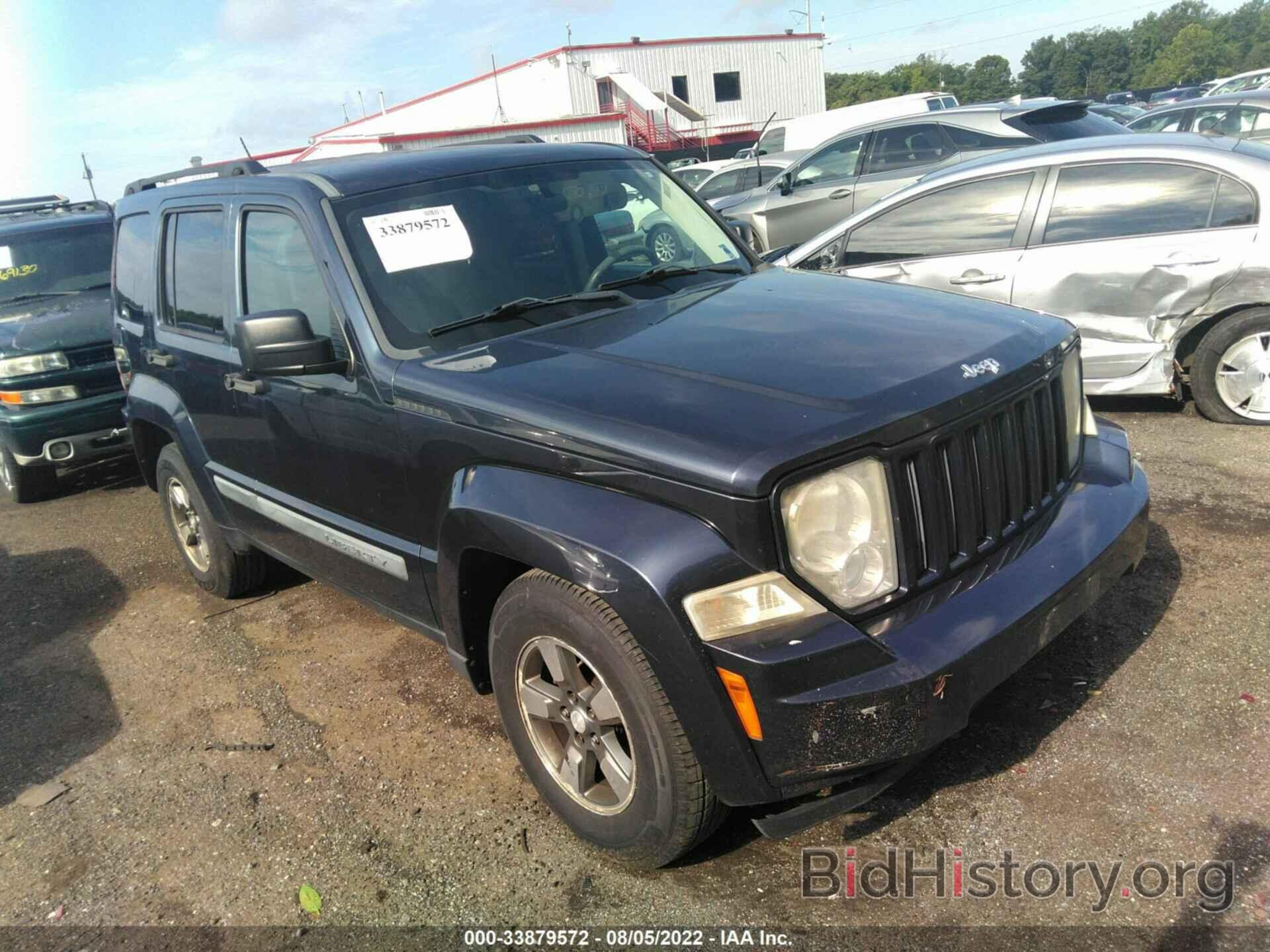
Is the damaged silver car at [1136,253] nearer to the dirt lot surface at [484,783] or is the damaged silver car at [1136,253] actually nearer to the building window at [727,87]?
the dirt lot surface at [484,783]

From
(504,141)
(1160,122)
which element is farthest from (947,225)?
(1160,122)

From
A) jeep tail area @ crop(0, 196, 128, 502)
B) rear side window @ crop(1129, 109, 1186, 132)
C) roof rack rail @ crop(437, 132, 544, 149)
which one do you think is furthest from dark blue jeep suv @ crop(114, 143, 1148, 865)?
rear side window @ crop(1129, 109, 1186, 132)

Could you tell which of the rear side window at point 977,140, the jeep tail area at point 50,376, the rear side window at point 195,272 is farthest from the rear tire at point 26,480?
the rear side window at point 977,140

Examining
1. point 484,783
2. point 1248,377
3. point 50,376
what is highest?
point 50,376

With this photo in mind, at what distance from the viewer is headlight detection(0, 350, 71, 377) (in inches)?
267

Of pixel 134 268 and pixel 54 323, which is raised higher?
pixel 134 268

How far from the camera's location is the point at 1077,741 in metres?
3.02

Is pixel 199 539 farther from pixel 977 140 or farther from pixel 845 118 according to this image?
pixel 845 118

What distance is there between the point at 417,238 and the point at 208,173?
190 centimetres

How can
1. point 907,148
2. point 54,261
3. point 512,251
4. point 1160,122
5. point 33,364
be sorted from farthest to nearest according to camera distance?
1. point 1160,122
2. point 907,148
3. point 54,261
4. point 33,364
5. point 512,251

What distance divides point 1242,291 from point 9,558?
736 centimetres

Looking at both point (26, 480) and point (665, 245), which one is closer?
point (665, 245)

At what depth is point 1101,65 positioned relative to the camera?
101m

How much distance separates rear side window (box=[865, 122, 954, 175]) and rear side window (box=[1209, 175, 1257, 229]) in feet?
13.1
